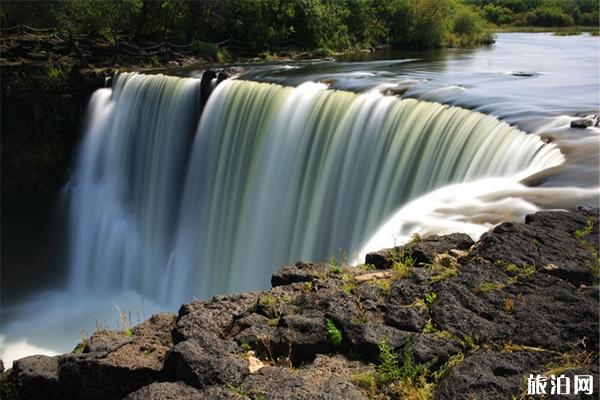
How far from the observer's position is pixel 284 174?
42.3 feet

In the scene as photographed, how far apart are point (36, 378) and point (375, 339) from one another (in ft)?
9.51

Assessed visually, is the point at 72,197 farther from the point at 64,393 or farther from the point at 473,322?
the point at 473,322

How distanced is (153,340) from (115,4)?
24353 mm

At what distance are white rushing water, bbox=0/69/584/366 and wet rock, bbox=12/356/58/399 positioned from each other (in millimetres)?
4859

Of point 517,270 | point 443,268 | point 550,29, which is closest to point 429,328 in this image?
point 443,268

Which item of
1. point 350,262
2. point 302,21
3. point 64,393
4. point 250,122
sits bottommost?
point 350,262

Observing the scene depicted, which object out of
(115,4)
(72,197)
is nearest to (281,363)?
(72,197)

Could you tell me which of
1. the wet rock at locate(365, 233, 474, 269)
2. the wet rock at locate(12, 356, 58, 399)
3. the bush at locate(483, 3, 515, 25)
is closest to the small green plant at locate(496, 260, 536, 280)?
the wet rock at locate(365, 233, 474, 269)

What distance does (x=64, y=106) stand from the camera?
19047 mm

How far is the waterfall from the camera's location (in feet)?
35.4

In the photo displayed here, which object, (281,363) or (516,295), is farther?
(516,295)

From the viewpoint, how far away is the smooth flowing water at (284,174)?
953 cm

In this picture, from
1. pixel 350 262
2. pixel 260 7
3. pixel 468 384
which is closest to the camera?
pixel 468 384

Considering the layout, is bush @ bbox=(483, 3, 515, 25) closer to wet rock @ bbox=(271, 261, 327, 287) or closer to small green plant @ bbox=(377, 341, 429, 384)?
wet rock @ bbox=(271, 261, 327, 287)
